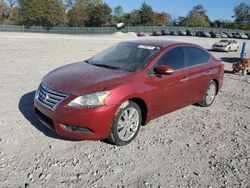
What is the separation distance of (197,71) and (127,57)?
1.61m

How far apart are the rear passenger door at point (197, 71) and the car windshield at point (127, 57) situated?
0.93 m

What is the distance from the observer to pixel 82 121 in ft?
12.4

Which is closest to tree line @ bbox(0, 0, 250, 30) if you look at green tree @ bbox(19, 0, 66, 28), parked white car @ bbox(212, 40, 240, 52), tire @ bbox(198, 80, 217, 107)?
green tree @ bbox(19, 0, 66, 28)

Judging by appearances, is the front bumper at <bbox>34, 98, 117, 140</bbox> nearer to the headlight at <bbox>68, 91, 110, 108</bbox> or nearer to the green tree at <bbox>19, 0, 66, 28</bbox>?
the headlight at <bbox>68, 91, 110, 108</bbox>

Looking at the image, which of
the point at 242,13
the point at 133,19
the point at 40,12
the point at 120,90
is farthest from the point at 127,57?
the point at 242,13

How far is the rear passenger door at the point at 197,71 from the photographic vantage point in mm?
5500

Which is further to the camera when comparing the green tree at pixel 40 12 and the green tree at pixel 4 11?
the green tree at pixel 4 11

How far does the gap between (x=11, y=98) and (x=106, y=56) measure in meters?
2.51

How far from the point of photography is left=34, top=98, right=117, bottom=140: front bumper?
12.4 feet

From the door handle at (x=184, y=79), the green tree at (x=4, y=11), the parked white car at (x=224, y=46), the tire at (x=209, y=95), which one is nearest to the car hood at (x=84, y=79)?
the door handle at (x=184, y=79)

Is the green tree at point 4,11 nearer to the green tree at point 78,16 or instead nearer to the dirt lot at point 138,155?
the green tree at point 78,16

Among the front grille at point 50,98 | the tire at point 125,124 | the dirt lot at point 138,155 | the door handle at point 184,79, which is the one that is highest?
the door handle at point 184,79

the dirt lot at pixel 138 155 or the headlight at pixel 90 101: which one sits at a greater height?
the headlight at pixel 90 101

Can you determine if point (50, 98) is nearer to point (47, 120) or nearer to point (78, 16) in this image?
point (47, 120)
